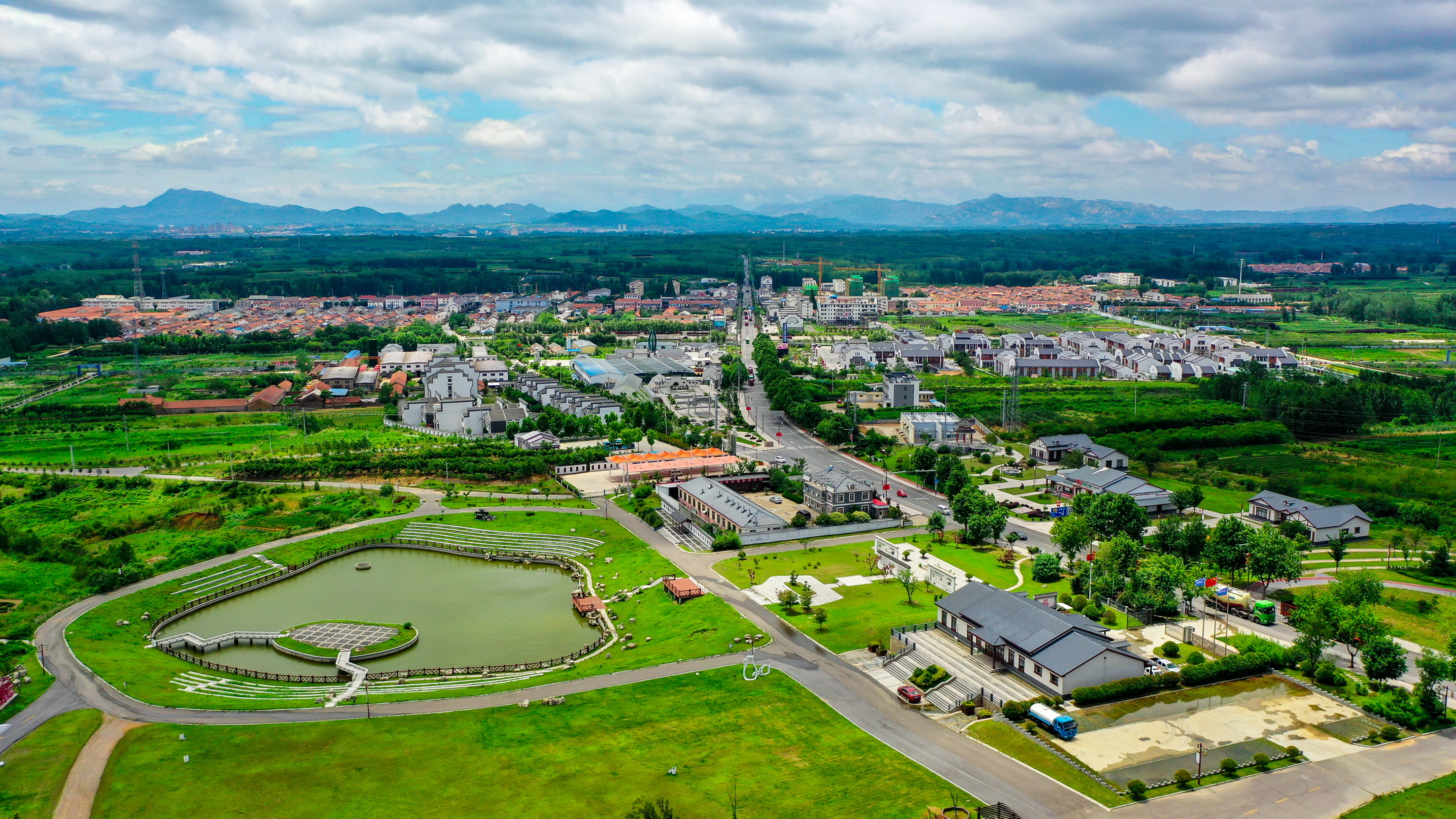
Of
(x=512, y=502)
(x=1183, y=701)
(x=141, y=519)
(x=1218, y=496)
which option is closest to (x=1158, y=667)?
(x=1183, y=701)

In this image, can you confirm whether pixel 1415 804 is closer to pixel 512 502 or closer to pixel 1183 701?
pixel 1183 701

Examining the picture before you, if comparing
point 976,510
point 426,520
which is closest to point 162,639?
point 426,520

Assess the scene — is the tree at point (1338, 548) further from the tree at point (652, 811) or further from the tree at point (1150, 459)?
the tree at point (652, 811)

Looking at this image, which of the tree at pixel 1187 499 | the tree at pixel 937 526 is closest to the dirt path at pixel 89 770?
the tree at pixel 937 526

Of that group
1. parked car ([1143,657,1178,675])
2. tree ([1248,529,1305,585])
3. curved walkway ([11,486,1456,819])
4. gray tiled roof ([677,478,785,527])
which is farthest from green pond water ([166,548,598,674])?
tree ([1248,529,1305,585])

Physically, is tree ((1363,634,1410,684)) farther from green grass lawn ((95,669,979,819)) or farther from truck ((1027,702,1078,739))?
green grass lawn ((95,669,979,819))

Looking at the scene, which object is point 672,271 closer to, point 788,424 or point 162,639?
point 788,424
